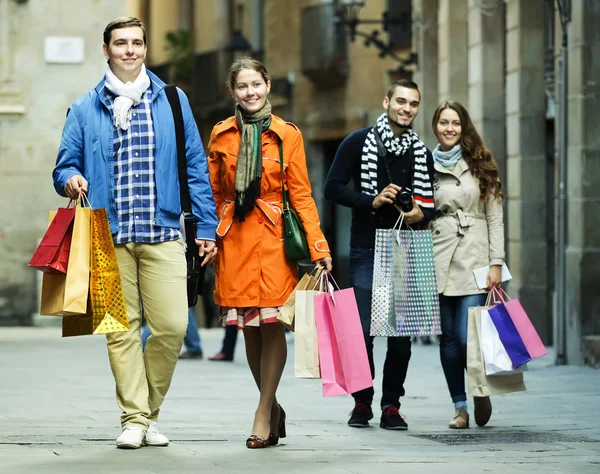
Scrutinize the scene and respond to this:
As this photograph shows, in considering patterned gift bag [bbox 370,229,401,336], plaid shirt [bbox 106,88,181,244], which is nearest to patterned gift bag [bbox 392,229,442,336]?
patterned gift bag [bbox 370,229,401,336]


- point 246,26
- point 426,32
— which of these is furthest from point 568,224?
point 246,26

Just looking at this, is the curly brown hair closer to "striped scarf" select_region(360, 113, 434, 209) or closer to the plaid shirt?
"striped scarf" select_region(360, 113, 434, 209)

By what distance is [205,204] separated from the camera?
7453 mm

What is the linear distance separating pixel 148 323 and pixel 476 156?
8.35ft

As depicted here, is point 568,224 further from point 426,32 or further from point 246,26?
point 246,26

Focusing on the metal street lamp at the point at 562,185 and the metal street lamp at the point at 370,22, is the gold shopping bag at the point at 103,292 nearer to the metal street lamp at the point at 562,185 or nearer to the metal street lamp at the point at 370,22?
the metal street lamp at the point at 562,185

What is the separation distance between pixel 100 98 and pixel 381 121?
1.97m

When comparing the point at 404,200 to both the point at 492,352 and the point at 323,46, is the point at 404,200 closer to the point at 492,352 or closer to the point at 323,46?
the point at 492,352

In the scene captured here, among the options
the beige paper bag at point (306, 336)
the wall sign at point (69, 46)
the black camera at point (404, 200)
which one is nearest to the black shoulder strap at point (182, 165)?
the beige paper bag at point (306, 336)

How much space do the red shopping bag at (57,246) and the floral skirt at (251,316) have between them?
89 cm

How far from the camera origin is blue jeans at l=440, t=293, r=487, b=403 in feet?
29.4

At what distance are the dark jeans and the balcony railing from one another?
18063mm

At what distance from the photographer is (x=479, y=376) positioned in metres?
8.75

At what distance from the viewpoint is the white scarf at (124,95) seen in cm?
738
